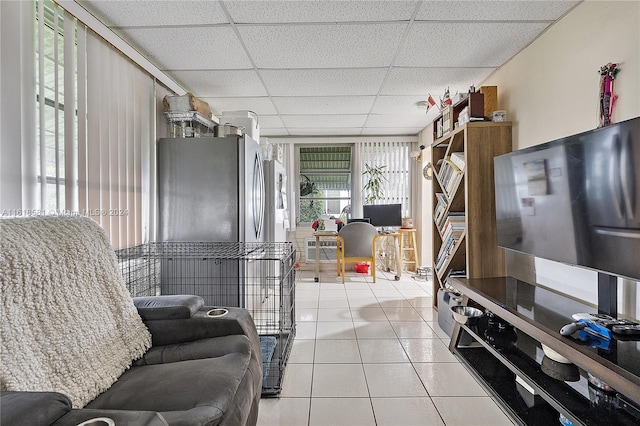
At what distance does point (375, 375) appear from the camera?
2.07m

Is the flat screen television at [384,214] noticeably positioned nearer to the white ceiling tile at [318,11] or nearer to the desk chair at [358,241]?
the desk chair at [358,241]

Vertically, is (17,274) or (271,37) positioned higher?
(271,37)

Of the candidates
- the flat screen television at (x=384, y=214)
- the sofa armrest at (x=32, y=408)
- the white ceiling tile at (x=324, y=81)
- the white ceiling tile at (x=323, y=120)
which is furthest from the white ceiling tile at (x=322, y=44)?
the flat screen television at (x=384, y=214)

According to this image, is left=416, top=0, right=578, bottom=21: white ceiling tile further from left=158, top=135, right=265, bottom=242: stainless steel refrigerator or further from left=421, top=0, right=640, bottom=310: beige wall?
left=158, top=135, right=265, bottom=242: stainless steel refrigerator

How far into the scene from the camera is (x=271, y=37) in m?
2.27

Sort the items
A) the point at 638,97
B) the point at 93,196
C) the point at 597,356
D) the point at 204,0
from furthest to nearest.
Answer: the point at 93,196 → the point at 204,0 → the point at 638,97 → the point at 597,356

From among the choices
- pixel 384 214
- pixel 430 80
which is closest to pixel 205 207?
pixel 430 80

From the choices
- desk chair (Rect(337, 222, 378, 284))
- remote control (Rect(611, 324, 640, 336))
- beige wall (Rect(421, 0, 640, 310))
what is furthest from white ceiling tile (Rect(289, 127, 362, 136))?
remote control (Rect(611, 324, 640, 336))

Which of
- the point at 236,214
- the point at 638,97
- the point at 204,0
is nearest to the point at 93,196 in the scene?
the point at 236,214

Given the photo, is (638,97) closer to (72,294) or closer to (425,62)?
(425,62)

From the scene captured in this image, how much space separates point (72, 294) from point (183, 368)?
490 millimetres

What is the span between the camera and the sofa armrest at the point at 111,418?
760 mm

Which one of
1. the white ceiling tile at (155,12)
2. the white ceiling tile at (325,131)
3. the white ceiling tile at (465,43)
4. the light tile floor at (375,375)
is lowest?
the light tile floor at (375,375)

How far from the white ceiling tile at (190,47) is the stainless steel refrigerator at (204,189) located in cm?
61
